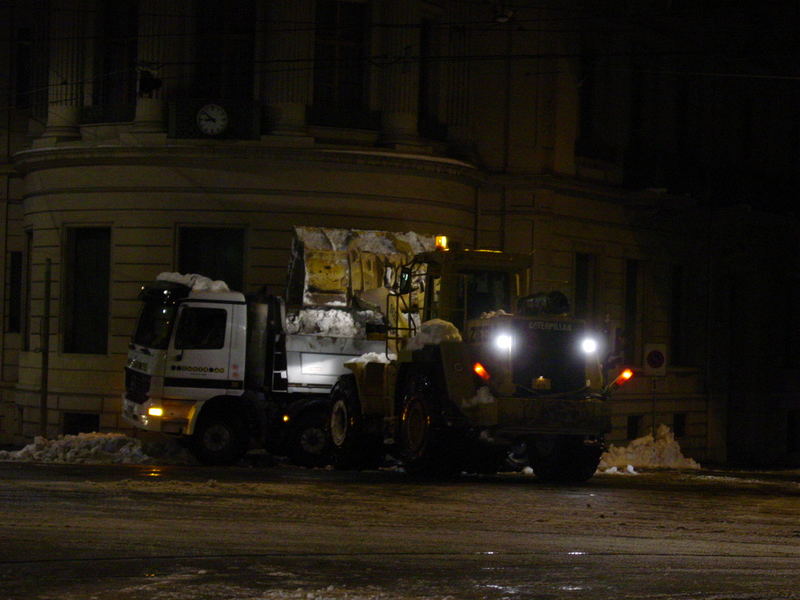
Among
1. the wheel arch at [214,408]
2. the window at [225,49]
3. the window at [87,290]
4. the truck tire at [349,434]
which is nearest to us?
the truck tire at [349,434]

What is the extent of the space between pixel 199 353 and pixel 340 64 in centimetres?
924

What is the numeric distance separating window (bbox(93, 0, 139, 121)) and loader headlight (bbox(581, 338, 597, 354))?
46.3 ft

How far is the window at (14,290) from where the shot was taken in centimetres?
3541

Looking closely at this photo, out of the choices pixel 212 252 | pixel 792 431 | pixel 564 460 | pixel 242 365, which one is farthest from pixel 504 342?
pixel 792 431

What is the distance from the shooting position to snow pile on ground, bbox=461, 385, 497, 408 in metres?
20.6

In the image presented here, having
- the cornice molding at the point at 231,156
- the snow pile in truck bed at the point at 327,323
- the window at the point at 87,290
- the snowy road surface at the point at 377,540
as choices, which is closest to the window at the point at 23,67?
the cornice molding at the point at 231,156

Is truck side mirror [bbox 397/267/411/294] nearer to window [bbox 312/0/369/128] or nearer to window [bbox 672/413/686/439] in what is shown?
window [bbox 312/0/369/128]

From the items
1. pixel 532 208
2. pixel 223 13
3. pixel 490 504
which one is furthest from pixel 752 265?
pixel 490 504

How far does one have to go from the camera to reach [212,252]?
103ft

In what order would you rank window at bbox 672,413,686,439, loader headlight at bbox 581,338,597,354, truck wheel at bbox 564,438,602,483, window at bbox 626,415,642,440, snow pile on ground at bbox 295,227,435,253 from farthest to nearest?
1. window at bbox 672,413,686,439
2. window at bbox 626,415,642,440
3. snow pile on ground at bbox 295,227,435,253
4. truck wheel at bbox 564,438,602,483
5. loader headlight at bbox 581,338,597,354

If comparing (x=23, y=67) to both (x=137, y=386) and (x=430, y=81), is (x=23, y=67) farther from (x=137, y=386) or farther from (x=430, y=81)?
(x=137, y=386)

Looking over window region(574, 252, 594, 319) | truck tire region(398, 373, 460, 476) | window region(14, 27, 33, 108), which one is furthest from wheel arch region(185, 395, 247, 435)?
window region(574, 252, 594, 319)

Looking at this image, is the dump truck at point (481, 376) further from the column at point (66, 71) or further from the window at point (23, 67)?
the window at point (23, 67)

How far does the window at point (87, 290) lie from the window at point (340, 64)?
18.1 feet
